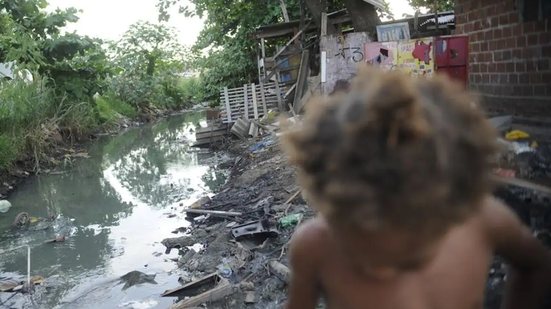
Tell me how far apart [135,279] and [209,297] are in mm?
1438

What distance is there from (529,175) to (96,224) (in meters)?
7.56

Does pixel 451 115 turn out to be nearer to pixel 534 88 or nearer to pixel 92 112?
pixel 534 88

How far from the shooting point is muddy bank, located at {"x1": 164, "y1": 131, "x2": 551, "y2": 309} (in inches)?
70.6

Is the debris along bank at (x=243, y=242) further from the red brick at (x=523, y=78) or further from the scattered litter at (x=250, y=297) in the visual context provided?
the red brick at (x=523, y=78)

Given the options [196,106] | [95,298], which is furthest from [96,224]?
[196,106]

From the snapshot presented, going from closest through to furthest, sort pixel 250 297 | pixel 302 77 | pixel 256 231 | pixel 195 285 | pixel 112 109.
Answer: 1. pixel 250 297
2. pixel 195 285
3. pixel 256 231
4. pixel 302 77
5. pixel 112 109

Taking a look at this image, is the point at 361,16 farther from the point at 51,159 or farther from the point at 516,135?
the point at 51,159

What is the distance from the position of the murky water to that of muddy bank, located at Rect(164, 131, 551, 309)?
14.8 inches

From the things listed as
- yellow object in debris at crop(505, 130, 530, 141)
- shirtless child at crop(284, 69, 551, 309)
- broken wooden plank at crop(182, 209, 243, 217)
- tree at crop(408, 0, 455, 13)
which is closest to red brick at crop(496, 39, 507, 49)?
yellow object in debris at crop(505, 130, 530, 141)

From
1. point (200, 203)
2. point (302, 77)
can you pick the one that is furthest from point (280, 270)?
point (302, 77)

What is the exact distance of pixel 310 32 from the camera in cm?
1348

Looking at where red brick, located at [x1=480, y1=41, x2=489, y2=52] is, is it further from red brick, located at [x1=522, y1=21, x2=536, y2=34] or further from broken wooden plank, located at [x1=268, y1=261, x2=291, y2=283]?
broken wooden plank, located at [x1=268, y1=261, x2=291, y2=283]

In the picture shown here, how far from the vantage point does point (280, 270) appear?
4.82m

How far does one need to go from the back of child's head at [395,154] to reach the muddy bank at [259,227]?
1064 millimetres
